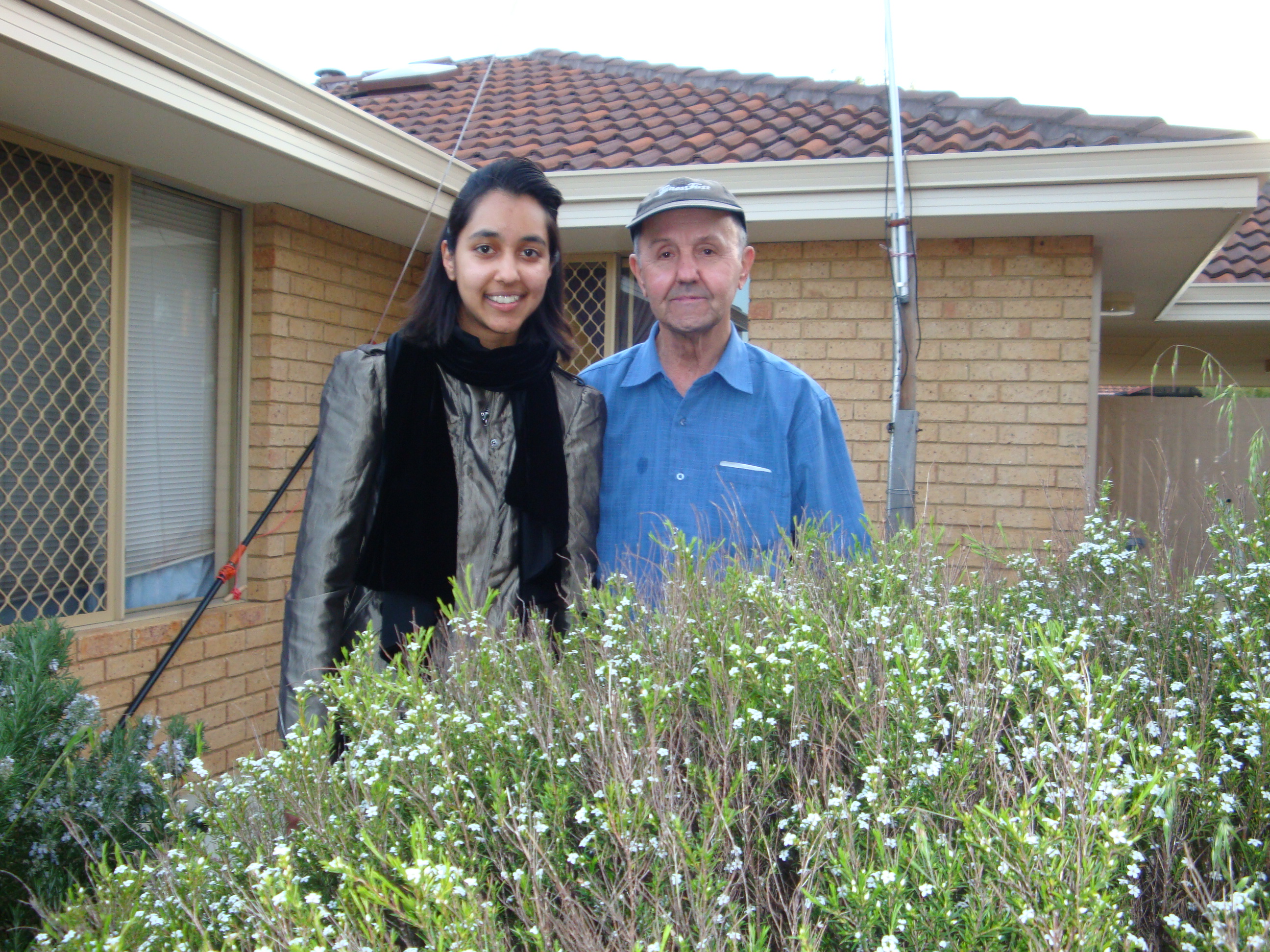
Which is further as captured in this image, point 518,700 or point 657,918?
point 518,700

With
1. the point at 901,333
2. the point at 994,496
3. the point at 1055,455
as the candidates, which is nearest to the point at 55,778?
the point at 901,333

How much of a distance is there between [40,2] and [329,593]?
8.61ft

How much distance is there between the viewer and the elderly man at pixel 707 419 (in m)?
2.63

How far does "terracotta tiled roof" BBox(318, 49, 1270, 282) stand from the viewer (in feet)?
21.0

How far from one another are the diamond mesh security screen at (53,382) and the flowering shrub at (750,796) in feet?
11.8

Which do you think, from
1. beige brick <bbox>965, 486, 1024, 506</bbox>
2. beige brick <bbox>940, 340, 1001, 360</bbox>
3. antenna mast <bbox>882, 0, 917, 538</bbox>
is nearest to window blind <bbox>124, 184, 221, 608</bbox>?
antenna mast <bbox>882, 0, 917, 538</bbox>

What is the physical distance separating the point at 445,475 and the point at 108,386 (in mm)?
3407

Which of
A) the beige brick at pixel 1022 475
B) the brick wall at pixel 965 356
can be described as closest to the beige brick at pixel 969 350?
the brick wall at pixel 965 356

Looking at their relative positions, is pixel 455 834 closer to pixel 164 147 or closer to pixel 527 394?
pixel 527 394

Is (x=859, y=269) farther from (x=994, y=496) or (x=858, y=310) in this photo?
(x=994, y=496)

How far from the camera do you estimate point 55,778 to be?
2104 millimetres

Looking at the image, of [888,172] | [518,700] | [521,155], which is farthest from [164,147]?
[518,700]

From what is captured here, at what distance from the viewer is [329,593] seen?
2.21 meters

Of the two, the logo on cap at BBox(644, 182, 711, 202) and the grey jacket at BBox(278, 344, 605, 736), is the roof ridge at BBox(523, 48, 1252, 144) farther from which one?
Result: the grey jacket at BBox(278, 344, 605, 736)
